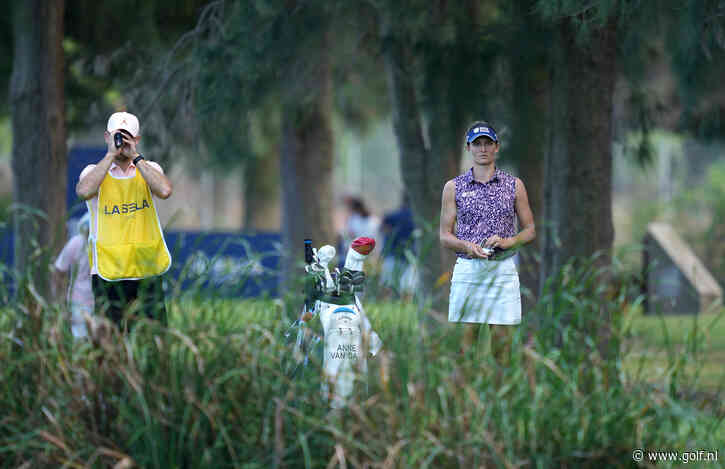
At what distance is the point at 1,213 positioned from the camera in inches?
209

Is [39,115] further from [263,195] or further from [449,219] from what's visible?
[263,195]

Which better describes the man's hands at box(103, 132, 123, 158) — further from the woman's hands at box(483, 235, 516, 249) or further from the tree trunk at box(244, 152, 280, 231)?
the tree trunk at box(244, 152, 280, 231)

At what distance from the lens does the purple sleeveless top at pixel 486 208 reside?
6.00 meters

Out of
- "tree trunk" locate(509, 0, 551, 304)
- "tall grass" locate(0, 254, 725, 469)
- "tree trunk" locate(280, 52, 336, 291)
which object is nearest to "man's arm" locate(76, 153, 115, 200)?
"tall grass" locate(0, 254, 725, 469)

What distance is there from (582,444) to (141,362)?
5.79 ft

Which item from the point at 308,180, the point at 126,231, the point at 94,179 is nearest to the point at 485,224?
the point at 126,231

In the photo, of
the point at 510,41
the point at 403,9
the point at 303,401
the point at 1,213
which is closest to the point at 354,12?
the point at 403,9

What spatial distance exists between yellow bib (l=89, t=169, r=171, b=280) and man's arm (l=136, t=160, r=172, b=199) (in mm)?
136

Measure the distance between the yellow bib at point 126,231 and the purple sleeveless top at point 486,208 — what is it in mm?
1611

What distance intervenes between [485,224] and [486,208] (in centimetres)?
9

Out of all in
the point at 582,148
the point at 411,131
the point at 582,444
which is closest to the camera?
the point at 582,444

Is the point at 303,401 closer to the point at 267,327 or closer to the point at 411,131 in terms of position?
the point at 267,327

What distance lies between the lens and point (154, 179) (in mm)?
5629

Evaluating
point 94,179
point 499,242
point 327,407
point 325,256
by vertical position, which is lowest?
point 327,407
